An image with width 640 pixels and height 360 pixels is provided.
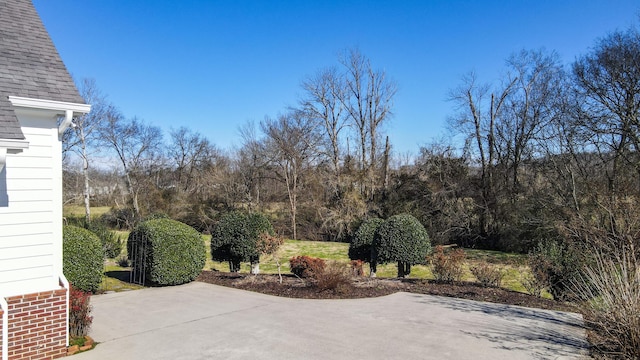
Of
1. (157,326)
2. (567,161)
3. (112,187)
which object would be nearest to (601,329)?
(157,326)

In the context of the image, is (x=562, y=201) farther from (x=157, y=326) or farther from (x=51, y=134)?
(x=51, y=134)

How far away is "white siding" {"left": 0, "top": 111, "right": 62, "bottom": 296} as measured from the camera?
4.46 metres

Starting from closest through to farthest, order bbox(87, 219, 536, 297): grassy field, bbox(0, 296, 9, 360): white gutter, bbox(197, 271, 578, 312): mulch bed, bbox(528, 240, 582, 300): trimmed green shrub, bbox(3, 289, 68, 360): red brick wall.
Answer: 1. bbox(0, 296, 9, 360): white gutter
2. bbox(3, 289, 68, 360): red brick wall
3. bbox(197, 271, 578, 312): mulch bed
4. bbox(528, 240, 582, 300): trimmed green shrub
5. bbox(87, 219, 536, 297): grassy field

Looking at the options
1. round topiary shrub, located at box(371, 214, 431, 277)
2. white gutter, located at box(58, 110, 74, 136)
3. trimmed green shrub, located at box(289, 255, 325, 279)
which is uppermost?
white gutter, located at box(58, 110, 74, 136)

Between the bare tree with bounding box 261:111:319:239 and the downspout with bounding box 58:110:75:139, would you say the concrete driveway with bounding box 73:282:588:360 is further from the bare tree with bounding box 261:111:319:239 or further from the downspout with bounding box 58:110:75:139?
the bare tree with bounding box 261:111:319:239

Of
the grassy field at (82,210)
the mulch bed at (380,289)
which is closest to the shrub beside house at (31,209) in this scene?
the mulch bed at (380,289)

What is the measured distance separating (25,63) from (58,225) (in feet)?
7.27

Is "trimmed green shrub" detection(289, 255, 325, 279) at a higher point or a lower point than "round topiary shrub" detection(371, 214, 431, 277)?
lower

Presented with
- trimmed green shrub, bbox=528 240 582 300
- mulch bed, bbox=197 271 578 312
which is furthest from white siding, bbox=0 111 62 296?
trimmed green shrub, bbox=528 240 582 300

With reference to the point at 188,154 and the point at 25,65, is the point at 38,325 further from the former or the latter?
the point at 188,154

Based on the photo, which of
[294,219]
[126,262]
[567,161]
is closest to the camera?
[126,262]

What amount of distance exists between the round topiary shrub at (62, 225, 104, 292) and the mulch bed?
267 centimetres

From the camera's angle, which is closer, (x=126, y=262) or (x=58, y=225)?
(x=58, y=225)

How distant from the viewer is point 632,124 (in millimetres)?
14195
